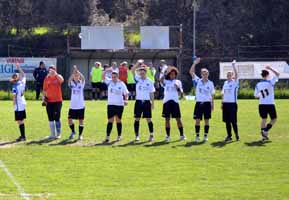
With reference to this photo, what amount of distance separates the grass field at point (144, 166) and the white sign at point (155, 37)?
19099 mm

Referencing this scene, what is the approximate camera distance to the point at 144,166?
1545 centimetres

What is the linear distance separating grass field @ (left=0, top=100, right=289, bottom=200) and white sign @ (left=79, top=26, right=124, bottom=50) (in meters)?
18.2

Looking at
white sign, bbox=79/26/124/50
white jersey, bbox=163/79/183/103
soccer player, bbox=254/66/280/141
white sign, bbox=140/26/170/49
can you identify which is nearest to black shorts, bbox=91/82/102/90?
white sign, bbox=79/26/124/50

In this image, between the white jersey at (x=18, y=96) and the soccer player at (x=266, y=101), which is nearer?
the white jersey at (x=18, y=96)

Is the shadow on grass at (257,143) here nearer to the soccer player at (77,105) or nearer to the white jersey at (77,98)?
the soccer player at (77,105)

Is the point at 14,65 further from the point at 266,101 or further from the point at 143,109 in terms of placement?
the point at 266,101

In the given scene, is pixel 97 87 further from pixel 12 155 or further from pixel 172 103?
pixel 12 155

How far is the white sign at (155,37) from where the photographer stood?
4178 cm

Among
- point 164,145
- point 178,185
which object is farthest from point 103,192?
point 164,145

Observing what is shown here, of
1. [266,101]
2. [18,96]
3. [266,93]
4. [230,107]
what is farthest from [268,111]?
[18,96]

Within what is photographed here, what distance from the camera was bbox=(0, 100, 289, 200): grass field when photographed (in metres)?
12.7

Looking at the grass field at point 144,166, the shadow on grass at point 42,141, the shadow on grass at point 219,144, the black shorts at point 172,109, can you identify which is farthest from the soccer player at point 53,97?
the shadow on grass at point 219,144

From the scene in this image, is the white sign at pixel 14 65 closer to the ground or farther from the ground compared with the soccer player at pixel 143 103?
farther from the ground

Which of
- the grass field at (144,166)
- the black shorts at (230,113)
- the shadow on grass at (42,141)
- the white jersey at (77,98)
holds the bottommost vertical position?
the grass field at (144,166)
